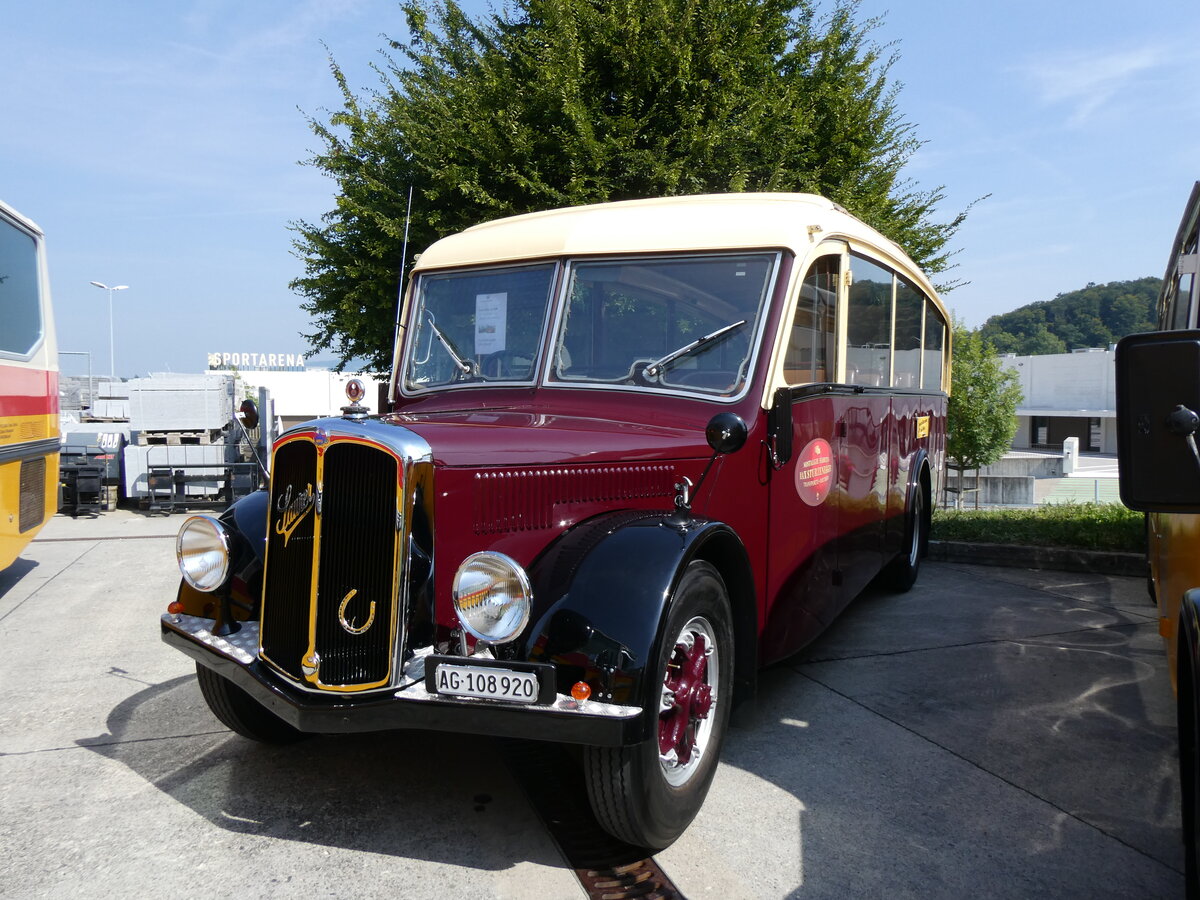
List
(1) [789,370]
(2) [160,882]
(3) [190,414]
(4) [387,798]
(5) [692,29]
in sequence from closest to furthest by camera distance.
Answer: (2) [160,882] → (4) [387,798] → (1) [789,370] → (5) [692,29] → (3) [190,414]

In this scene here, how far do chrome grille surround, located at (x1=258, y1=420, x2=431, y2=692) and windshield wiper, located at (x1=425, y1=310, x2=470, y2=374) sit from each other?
4.18 feet

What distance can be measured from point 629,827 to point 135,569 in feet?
23.2

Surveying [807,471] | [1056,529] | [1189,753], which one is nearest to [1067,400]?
[1056,529]

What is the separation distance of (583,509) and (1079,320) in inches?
4556

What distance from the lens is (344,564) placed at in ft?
9.68

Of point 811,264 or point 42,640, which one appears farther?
point 42,640

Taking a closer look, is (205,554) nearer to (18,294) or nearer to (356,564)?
(356,564)

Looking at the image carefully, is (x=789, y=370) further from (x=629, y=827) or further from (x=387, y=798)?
(x=387, y=798)

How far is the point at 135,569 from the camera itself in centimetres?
838

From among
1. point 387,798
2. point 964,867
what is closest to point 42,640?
point 387,798

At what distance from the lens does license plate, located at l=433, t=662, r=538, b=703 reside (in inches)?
103

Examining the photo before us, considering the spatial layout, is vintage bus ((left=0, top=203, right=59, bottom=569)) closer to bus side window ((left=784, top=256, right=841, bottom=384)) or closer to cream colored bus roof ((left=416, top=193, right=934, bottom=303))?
cream colored bus roof ((left=416, top=193, right=934, bottom=303))

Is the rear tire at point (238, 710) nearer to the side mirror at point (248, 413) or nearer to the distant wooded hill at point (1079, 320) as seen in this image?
the side mirror at point (248, 413)

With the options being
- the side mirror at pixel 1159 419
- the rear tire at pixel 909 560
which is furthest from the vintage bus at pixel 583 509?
the rear tire at pixel 909 560
